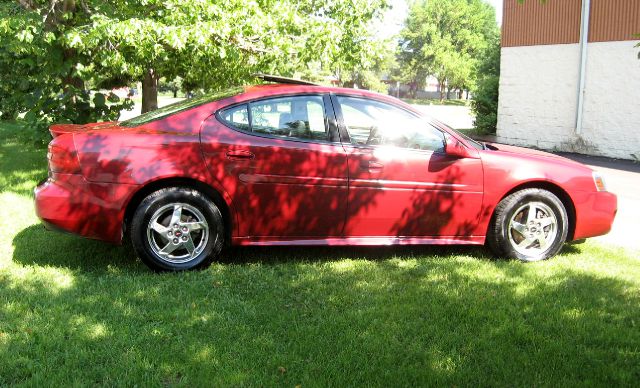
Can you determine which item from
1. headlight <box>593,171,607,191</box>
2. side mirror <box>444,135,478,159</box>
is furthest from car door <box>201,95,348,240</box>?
headlight <box>593,171,607,191</box>

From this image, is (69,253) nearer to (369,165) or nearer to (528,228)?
(369,165)

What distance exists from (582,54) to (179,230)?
47.3 feet

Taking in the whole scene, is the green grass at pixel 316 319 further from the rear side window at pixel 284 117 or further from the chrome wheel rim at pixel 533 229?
the rear side window at pixel 284 117

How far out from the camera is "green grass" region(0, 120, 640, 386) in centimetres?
326

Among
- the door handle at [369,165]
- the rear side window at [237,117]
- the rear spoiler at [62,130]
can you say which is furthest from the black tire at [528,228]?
the rear spoiler at [62,130]

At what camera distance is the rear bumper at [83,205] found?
4633 millimetres

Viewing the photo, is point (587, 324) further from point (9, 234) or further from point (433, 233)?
point (9, 234)

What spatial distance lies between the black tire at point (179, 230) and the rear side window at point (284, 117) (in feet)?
2.29

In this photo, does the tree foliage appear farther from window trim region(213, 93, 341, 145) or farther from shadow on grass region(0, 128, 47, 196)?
window trim region(213, 93, 341, 145)

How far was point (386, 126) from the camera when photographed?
205 inches

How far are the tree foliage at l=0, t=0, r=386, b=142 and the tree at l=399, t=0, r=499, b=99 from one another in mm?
72844

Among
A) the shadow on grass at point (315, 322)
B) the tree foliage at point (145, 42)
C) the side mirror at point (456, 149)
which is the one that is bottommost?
the shadow on grass at point (315, 322)

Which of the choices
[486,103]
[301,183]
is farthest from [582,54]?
[301,183]

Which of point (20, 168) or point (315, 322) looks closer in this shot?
point (315, 322)
